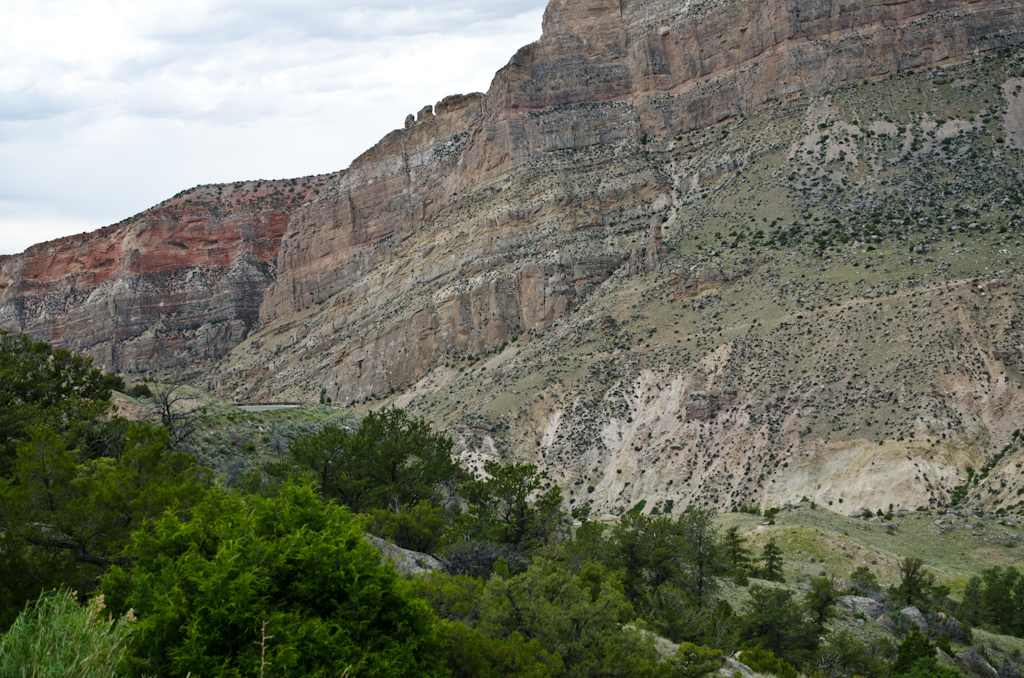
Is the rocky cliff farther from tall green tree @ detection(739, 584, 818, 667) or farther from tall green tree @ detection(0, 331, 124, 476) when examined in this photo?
tall green tree @ detection(0, 331, 124, 476)

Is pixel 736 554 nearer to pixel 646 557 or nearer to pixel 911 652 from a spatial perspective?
pixel 646 557

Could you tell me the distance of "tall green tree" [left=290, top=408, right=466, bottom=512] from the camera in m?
28.3

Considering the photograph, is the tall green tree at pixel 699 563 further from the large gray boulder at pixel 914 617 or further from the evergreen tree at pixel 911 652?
the large gray boulder at pixel 914 617

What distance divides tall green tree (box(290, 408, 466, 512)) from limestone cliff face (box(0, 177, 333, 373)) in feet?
255

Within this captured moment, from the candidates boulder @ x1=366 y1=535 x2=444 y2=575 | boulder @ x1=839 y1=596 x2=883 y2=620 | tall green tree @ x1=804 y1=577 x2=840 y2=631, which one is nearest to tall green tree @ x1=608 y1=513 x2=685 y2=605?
tall green tree @ x1=804 y1=577 x2=840 y2=631

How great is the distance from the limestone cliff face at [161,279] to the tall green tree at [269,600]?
310 ft

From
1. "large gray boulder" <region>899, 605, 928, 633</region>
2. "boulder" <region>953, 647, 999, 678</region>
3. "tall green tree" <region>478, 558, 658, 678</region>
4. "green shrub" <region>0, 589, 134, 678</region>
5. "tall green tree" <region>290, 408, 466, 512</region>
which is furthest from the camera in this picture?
"large gray boulder" <region>899, 605, 928, 633</region>

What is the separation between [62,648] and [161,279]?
112 metres

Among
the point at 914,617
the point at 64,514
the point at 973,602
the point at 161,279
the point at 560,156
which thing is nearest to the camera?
the point at 64,514

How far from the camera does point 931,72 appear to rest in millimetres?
67750

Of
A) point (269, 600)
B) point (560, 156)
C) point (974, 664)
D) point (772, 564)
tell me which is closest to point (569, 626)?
point (269, 600)

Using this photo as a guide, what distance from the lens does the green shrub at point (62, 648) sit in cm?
841

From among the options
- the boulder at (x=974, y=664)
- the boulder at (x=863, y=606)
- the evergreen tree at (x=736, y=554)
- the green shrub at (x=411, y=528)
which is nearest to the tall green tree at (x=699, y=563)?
the evergreen tree at (x=736, y=554)

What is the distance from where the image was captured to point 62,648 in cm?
866
